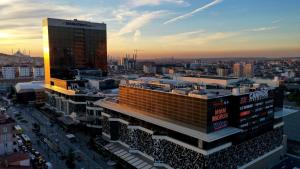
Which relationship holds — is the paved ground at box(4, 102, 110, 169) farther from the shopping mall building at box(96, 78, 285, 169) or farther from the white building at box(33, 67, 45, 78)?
the white building at box(33, 67, 45, 78)

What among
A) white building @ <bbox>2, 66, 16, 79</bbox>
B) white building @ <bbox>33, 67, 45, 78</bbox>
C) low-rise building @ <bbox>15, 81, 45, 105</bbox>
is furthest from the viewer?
white building @ <bbox>33, 67, 45, 78</bbox>

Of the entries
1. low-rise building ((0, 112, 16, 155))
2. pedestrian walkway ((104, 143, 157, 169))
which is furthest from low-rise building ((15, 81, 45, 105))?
pedestrian walkway ((104, 143, 157, 169))

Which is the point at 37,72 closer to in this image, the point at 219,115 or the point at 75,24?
the point at 75,24

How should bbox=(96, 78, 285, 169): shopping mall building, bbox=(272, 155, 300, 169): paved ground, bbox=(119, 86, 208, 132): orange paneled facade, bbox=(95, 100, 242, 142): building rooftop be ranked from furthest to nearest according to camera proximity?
1. bbox=(272, 155, 300, 169): paved ground
2. bbox=(119, 86, 208, 132): orange paneled facade
3. bbox=(96, 78, 285, 169): shopping mall building
4. bbox=(95, 100, 242, 142): building rooftop

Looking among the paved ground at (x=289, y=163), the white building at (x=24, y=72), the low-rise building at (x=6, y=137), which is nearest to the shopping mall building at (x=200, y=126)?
the paved ground at (x=289, y=163)

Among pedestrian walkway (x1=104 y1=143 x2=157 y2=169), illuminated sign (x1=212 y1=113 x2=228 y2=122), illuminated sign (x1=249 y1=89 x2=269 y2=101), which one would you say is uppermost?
illuminated sign (x1=249 y1=89 x2=269 y2=101)

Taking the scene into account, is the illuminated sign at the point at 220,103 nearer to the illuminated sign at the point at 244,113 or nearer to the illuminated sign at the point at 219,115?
the illuminated sign at the point at 219,115

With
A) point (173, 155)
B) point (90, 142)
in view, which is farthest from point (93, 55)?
point (173, 155)
